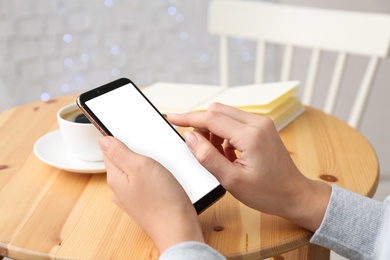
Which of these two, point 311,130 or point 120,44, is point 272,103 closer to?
point 311,130

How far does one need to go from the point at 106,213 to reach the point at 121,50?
48.1 inches

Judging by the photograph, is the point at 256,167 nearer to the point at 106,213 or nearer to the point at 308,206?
the point at 308,206

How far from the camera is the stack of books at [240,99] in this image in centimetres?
93

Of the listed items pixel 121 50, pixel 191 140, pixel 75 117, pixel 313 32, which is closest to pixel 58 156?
pixel 75 117

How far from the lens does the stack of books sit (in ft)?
3.04

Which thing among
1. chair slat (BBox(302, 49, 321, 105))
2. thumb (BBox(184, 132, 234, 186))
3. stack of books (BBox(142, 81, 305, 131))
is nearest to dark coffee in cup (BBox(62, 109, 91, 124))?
stack of books (BBox(142, 81, 305, 131))

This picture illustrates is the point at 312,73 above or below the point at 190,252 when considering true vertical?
below

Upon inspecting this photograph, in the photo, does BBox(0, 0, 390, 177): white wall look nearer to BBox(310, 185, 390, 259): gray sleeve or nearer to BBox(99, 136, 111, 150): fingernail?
BBox(99, 136, 111, 150): fingernail

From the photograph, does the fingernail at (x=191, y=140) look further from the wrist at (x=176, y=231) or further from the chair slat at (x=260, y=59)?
the chair slat at (x=260, y=59)

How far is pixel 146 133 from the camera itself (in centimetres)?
70

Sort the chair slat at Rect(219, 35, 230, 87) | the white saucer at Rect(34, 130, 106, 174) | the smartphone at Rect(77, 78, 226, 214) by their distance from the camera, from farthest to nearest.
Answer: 1. the chair slat at Rect(219, 35, 230, 87)
2. the white saucer at Rect(34, 130, 106, 174)
3. the smartphone at Rect(77, 78, 226, 214)

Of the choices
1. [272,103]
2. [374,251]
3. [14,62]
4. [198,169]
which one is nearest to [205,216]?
[198,169]

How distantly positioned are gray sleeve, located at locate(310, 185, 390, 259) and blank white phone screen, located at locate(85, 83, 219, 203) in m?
0.14

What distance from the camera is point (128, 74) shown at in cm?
190
